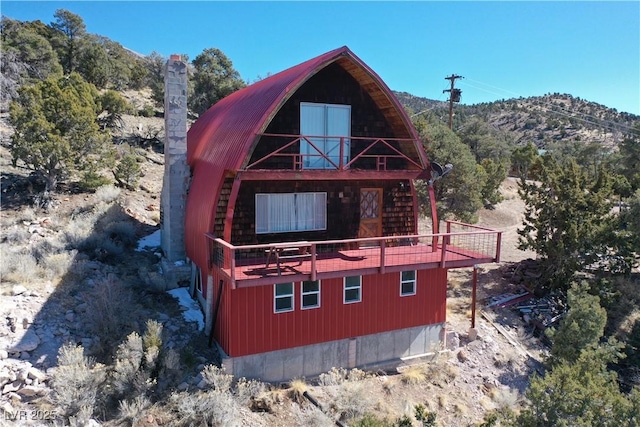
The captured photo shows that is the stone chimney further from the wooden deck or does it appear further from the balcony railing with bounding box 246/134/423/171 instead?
the wooden deck

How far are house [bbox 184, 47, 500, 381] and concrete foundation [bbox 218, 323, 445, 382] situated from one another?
36 mm

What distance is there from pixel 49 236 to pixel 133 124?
A: 64.4ft

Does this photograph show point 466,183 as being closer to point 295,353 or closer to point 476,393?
point 476,393

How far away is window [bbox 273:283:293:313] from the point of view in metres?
12.0

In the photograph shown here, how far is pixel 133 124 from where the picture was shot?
113ft

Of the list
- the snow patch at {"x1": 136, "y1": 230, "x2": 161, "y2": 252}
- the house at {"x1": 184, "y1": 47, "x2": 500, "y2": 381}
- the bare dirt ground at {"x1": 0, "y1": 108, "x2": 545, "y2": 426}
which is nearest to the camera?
the bare dirt ground at {"x1": 0, "y1": 108, "x2": 545, "y2": 426}

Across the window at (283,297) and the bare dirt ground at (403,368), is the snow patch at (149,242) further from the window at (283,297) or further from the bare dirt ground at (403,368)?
the window at (283,297)

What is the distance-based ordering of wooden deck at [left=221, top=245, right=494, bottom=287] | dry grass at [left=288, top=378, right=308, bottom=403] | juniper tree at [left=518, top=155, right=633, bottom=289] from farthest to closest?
juniper tree at [left=518, top=155, right=633, bottom=289] → dry grass at [left=288, top=378, right=308, bottom=403] → wooden deck at [left=221, top=245, right=494, bottom=287]

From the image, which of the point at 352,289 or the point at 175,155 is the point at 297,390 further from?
the point at 175,155

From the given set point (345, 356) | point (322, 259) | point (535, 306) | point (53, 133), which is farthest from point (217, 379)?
point (53, 133)

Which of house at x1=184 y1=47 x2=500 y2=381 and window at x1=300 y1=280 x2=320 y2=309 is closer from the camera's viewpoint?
house at x1=184 y1=47 x2=500 y2=381

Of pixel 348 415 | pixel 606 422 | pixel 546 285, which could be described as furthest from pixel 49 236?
pixel 546 285

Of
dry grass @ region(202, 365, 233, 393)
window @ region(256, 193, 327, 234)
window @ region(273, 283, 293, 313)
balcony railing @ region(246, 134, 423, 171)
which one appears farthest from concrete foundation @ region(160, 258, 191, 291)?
balcony railing @ region(246, 134, 423, 171)

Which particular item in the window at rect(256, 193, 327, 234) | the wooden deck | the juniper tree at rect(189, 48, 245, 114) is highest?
the juniper tree at rect(189, 48, 245, 114)
